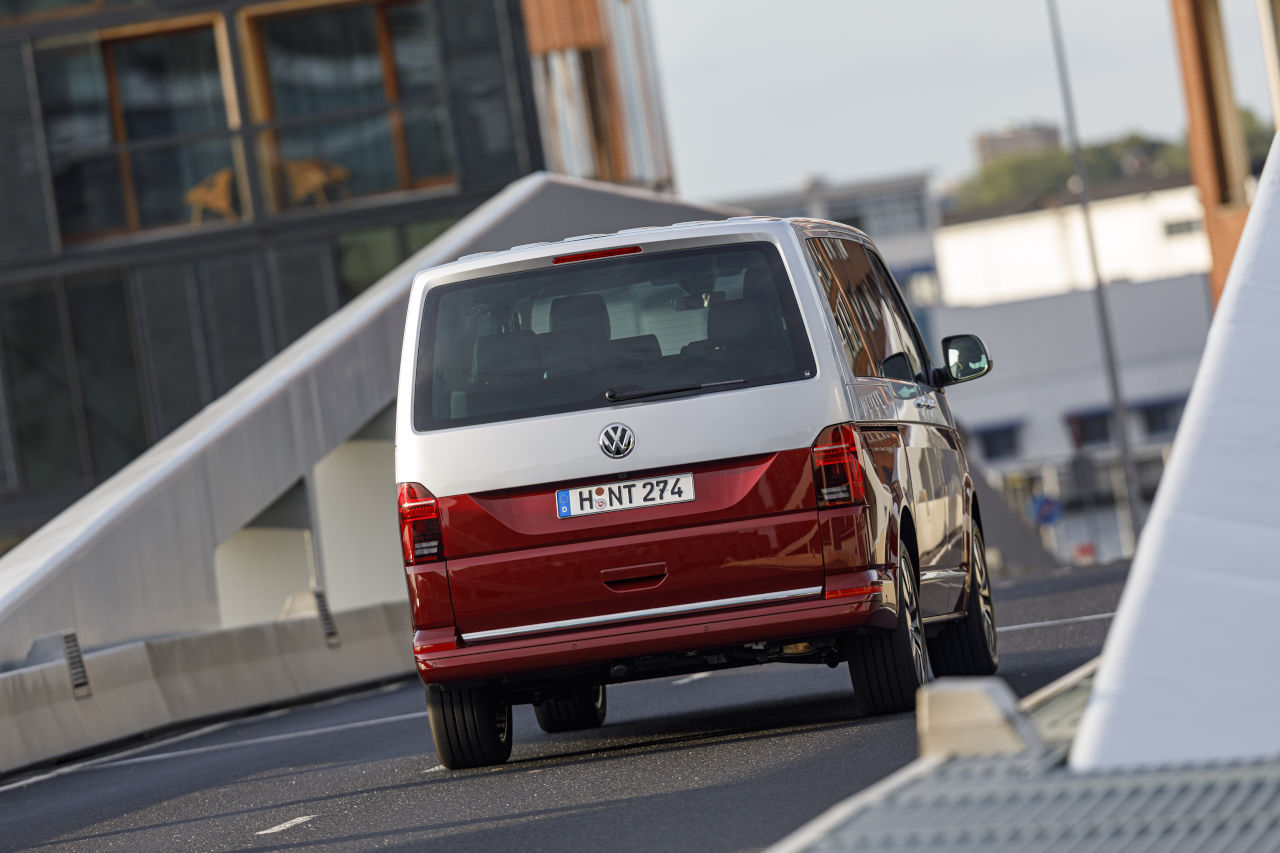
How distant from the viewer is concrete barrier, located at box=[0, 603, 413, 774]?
13078 mm

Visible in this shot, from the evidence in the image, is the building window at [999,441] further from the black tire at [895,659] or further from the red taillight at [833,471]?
the red taillight at [833,471]

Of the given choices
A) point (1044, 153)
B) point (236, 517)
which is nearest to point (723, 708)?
point (236, 517)

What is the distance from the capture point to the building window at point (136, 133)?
2938cm

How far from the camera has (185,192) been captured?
29484mm

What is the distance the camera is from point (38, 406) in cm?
2973

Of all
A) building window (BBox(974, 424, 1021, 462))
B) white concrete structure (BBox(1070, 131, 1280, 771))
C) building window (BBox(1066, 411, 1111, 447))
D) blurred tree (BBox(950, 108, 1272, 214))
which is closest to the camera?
white concrete structure (BBox(1070, 131, 1280, 771))

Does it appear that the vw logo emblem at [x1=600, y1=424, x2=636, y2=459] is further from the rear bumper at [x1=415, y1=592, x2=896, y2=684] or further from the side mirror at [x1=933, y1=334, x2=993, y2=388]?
the side mirror at [x1=933, y1=334, x2=993, y2=388]

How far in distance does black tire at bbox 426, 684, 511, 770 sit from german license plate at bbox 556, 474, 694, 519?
982 mm

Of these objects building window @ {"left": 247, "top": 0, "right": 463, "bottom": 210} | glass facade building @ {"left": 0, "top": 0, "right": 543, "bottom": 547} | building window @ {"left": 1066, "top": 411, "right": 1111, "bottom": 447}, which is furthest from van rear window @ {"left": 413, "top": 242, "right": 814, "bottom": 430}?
building window @ {"left": 1066, "top": 411, "right": 1111, "bottom": 447}

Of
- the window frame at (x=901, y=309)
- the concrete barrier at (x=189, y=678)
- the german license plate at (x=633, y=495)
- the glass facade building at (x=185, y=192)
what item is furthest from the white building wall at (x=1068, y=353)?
the german license plate at (x=633, y=495)

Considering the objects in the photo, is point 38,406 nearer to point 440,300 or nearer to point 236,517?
point 236,517

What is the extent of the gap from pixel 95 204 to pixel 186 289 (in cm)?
173

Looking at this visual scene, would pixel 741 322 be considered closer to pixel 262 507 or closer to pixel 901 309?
pixel 901 309

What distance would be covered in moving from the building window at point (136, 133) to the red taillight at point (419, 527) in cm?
2194
